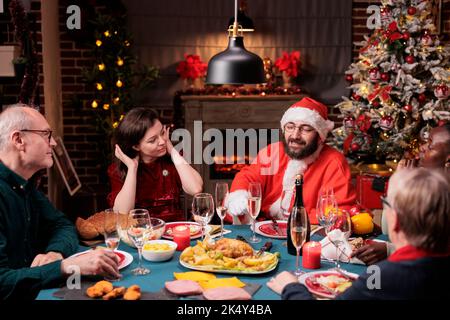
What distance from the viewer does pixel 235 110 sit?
571cm

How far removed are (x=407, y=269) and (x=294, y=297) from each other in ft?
1.23

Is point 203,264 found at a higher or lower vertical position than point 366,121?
lower

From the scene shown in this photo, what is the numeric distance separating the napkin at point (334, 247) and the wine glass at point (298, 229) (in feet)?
0.33

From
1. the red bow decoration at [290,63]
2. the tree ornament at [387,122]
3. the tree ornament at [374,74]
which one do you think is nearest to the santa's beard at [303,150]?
the tree ornament at [387,122]

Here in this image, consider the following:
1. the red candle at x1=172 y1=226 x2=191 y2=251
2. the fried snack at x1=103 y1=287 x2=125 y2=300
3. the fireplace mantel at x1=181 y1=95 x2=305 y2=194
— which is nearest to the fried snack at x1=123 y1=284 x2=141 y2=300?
the fried snack at x1=103 y1=287 x2=125 y2=300

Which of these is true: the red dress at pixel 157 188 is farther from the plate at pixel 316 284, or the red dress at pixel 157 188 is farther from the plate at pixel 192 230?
the plate at pixel 316 284

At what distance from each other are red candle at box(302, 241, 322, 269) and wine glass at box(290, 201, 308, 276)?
4cm

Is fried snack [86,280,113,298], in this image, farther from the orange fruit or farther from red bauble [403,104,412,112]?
red bauble [403,104,412,112]

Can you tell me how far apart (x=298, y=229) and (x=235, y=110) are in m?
3.78

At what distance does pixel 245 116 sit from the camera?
572cm

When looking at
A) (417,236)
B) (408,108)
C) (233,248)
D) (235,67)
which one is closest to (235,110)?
(408,108)

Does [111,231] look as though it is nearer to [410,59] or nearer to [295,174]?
[295,174]
